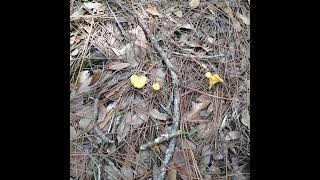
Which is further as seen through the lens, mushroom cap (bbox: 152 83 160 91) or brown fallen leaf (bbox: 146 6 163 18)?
brown fallen leaf (bbox: 146 6 163 18)

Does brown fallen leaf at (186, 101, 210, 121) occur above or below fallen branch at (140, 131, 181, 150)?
above

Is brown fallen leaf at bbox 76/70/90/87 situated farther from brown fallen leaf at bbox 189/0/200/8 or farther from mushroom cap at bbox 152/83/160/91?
brown fallen leaf at bbox 189/0/200/8

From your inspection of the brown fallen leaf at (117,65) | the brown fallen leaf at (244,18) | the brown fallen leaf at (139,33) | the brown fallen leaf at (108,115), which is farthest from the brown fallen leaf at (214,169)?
the brown fallen leaf at (244,18)

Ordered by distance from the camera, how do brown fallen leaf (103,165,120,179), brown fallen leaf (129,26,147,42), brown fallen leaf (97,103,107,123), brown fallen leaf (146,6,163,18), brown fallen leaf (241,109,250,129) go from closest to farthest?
brown fallen leaf (103,165,120,179) < brown fallen leaf (97,103,107,123) < brown fallen leaf (241,109,250,129) < brown fallen leaf (129,26,147,42) < brown fallen leaf (146,6,163,18)

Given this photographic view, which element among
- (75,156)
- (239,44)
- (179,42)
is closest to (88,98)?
(75,156)

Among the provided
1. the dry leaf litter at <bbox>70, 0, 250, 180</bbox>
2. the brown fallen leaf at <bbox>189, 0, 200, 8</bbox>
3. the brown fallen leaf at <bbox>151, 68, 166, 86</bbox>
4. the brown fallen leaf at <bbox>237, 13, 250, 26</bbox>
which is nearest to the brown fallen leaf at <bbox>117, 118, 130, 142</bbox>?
the dry leaf litter at <bbox>70, 0, 250, 180</bbox>

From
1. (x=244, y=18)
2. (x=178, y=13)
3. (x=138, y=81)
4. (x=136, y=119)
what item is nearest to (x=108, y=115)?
(x=136, y=119)

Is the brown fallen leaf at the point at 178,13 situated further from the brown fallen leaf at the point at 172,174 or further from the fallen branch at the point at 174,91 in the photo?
the brown fallen leaf at the point at 172,174

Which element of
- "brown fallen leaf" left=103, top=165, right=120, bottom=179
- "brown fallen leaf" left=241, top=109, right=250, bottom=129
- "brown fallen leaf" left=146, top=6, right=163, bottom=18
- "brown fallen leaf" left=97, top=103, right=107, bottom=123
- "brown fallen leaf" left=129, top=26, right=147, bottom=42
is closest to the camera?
"brown fallen leaf" left=103, top=165, right=120, bottom=179

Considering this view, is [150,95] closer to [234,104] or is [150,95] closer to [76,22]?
A: [234,104]
